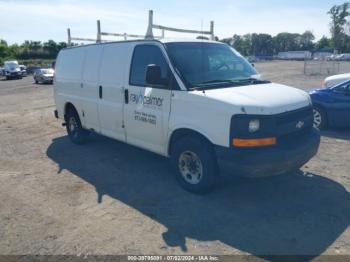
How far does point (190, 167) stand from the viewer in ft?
16.8

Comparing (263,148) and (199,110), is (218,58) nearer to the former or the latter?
(199,110)

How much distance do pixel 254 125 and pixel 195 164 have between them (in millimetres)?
1141

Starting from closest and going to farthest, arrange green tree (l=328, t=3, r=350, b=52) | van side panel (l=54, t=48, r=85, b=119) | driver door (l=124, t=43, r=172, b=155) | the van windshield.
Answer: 1. the van windshield
2. driver door (l=124, t=43, r=172, b=155)
3. van side panel (l=54, t=48, r=85, b=119)
4. green tree (l=328, t=3, r=350, b=52)

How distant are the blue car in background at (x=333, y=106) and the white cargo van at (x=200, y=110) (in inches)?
140

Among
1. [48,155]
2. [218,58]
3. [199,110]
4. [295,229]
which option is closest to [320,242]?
[295,229]

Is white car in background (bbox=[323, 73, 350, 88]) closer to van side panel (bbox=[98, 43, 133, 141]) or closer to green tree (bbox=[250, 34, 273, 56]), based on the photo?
van side panel (bbox=[98, 43, 133, 141])

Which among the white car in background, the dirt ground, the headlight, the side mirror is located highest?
the side mirror

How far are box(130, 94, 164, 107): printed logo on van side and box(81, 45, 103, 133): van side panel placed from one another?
1318mm

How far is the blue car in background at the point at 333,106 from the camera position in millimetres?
8305

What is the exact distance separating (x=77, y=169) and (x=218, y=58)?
326 centimetres

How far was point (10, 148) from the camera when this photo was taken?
26.8ft

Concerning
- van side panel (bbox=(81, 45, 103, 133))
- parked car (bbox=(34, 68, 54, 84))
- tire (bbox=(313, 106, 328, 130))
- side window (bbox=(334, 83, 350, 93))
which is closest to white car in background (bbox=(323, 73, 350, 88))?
side window (bbox=(334, 83, 350, 93))

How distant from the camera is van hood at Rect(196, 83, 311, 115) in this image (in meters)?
4.31

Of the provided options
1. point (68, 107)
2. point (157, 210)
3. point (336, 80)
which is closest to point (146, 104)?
point (157, 210)
